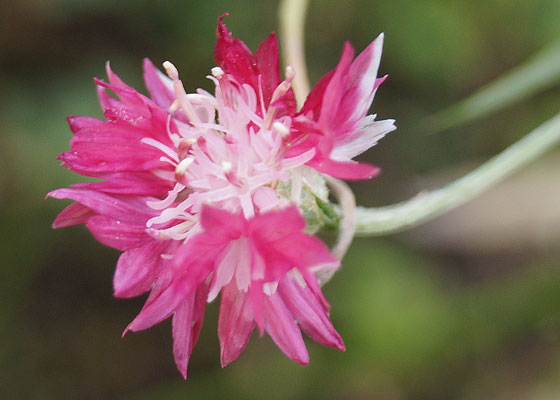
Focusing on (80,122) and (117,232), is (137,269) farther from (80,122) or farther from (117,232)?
(80,122)

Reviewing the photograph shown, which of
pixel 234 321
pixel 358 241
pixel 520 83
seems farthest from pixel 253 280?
pixel 358 241

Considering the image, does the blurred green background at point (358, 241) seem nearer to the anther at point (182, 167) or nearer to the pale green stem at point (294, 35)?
the pale green stem at point (294, 35)

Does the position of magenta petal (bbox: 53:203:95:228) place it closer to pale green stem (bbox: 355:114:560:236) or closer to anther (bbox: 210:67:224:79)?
anther (bbox: 210:67:224:79)

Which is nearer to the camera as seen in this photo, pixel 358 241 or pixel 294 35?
pixel 294 35

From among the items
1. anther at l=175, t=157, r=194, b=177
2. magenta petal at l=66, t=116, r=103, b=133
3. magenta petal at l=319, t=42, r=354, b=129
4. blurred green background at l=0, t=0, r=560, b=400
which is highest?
magenta petal at l=66, t=116, r=103, b=133

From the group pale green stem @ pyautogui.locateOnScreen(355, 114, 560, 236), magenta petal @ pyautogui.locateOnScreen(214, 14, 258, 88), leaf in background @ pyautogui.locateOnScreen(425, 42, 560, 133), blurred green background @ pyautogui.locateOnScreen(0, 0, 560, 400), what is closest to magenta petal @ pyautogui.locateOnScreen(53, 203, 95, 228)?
magenta petal @ pyautogui.locateOnScreen(214, 14, 258, 88)
